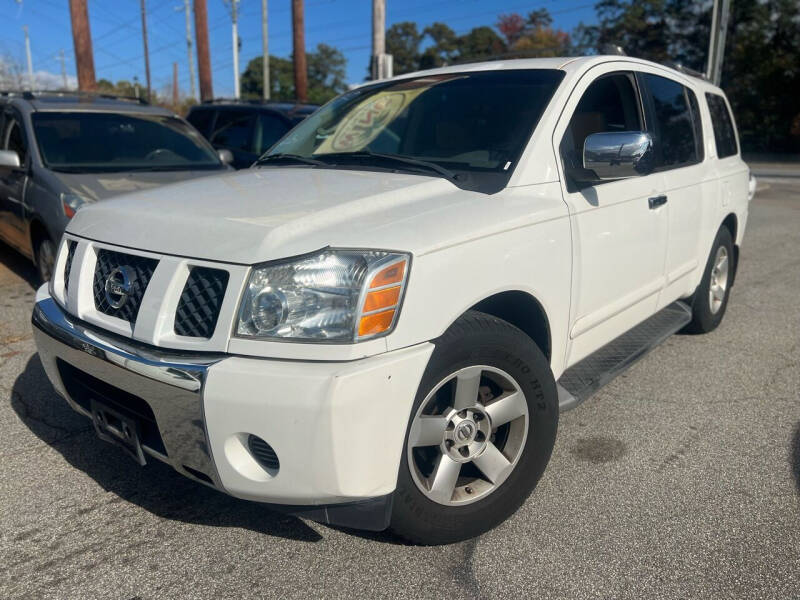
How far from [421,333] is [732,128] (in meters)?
4.24

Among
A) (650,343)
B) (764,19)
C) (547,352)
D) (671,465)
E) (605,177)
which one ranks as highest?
(764,19)

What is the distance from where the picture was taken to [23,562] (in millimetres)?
2471

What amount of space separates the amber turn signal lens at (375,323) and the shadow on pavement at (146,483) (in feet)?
2.33

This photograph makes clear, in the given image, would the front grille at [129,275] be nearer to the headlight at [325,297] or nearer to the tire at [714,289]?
the headlight at [325,297]

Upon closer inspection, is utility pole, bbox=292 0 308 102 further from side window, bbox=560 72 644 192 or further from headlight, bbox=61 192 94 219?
side window, bbox=560 72 644 192

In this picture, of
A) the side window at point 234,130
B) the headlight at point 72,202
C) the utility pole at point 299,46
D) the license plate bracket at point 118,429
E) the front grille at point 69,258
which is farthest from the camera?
the utility pole at point 299,46

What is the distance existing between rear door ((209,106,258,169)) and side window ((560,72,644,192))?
5.39 m

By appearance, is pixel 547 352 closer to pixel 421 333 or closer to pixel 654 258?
pixel 421 333

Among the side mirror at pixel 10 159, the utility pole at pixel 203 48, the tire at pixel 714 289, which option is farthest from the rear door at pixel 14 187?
the utility pole at pixel 203 48

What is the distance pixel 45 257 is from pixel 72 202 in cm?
75

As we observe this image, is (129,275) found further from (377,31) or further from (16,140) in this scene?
(377,31)

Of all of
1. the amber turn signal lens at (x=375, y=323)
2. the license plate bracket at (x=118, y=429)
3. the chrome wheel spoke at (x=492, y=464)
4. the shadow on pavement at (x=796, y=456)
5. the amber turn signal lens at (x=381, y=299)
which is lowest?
the shadow on pavement at (x=796, y=456)

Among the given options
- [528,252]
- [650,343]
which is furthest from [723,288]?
[528,252]

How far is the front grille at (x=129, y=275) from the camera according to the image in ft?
7.95
